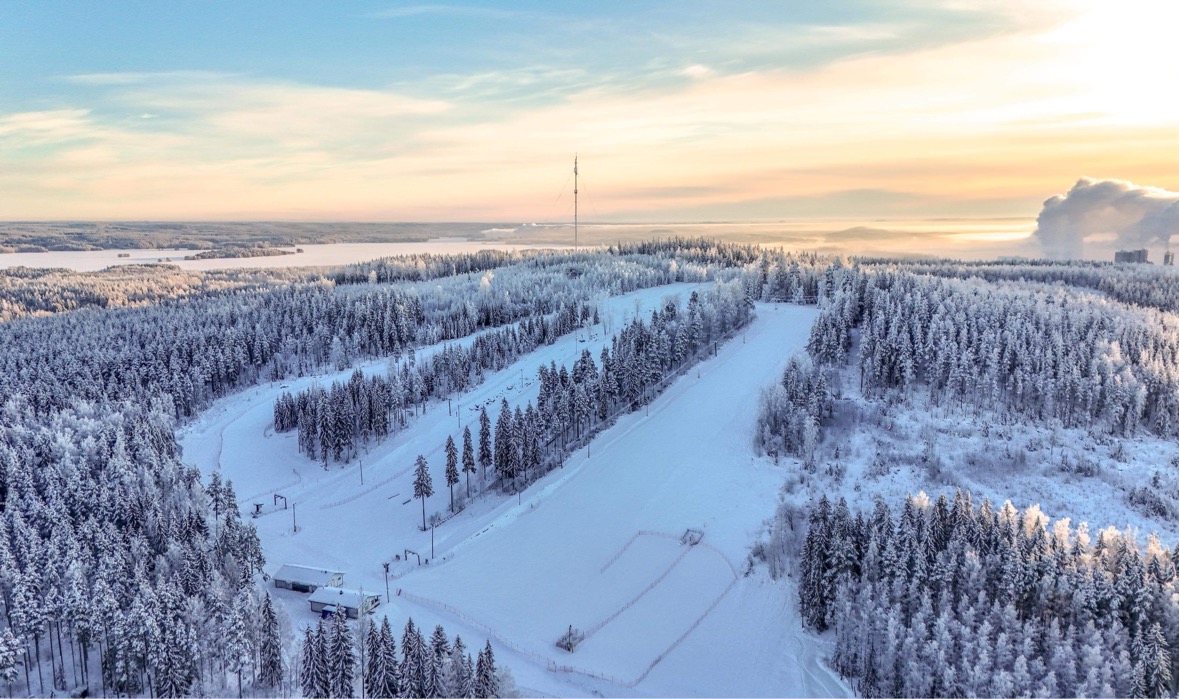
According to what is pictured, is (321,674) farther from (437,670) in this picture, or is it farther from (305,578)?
(305,578)

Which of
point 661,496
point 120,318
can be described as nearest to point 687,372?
point 661,496

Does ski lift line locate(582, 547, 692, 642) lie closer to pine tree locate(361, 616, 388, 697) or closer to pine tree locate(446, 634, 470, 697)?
pine tree locate(446, 634, 470, 697)

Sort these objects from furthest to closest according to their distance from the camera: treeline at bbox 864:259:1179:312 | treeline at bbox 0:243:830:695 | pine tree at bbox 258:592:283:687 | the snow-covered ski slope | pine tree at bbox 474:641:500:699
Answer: treeline at bbox 864:259:1179:312 → the snow-covered ski slope → treeline at bbox 0:243:830:695 → pine tree at bbox 258:592:283:687 → pine tree at bbox 474:641:500:699

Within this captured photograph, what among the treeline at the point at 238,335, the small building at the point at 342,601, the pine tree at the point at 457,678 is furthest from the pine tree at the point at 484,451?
the treeline at the point at 238,335


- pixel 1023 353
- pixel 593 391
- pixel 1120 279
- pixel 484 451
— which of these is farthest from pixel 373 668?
pixel 1120 279

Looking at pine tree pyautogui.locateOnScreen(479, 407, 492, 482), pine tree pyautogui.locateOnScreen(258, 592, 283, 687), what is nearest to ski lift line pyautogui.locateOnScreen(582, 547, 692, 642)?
pine tree pyautogui.locateOnScreen(258, 592, 283, 687)

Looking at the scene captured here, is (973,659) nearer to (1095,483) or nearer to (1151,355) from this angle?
(1095,483)

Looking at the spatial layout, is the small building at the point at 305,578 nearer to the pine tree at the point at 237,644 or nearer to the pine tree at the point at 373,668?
the pine tree at the point at 237,644
